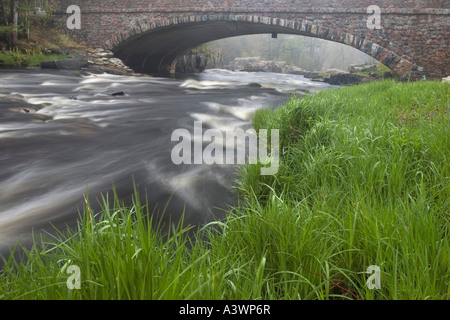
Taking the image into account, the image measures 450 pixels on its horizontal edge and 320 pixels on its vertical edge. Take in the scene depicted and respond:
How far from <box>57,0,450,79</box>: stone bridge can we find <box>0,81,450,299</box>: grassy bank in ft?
45.5

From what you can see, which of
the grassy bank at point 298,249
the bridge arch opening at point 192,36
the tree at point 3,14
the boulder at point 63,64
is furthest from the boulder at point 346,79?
the grassy bank at point 298,249

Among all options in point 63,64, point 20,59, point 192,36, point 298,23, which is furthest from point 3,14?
point 298,23

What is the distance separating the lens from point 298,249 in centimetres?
172

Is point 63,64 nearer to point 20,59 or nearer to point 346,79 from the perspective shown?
point 20,59

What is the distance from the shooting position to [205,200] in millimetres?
3449

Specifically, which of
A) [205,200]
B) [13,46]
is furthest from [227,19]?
[205,200]

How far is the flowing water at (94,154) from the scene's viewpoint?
3266 mm

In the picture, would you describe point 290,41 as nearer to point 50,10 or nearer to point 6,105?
point 50,10

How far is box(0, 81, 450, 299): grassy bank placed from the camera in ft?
4.43

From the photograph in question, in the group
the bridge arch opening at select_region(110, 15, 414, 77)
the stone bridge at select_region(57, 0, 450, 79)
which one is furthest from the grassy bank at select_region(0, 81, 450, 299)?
the bridge arch opening at select_region(110, 15, 414, 77)

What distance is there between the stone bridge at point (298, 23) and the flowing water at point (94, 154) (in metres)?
8.00

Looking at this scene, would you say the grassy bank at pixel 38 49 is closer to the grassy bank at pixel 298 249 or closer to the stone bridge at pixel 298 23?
the stone bridge at pixel 298 23

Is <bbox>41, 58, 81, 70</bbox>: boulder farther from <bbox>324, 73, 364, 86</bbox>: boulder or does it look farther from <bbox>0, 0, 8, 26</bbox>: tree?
<bbox>324, 73, 364, 86</bbox>: boulder
